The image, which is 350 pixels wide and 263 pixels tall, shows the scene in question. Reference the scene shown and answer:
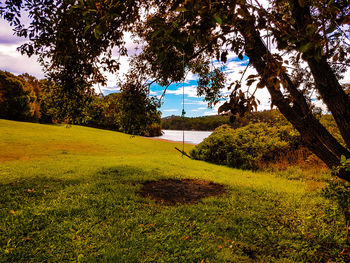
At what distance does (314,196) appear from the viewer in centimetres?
734

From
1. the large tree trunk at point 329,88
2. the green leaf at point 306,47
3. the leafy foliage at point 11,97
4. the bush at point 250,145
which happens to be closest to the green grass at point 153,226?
the large tree trunk at point 329,88

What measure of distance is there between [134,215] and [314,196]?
6.51 meters

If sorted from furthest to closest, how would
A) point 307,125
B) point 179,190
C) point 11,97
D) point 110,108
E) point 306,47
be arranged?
point 11,97, point 179,190, point 110,108, point 307,125, point 306,47

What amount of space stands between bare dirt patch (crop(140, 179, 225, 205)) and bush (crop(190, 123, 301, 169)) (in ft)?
17.9

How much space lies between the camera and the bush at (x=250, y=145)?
13.2m

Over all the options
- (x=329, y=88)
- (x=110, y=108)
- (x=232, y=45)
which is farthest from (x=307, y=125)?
(x=110, y=108)

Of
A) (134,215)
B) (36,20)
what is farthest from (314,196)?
(36,20)

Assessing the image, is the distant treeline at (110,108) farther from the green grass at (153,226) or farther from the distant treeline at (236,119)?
the green grass at (153,226)

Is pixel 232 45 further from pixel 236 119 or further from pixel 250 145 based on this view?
pixel 250 145

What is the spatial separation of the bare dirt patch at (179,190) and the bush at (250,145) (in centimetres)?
545

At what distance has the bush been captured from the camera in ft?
43.3

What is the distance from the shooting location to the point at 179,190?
24.8ft

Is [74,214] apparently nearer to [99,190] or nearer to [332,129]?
[99,190]

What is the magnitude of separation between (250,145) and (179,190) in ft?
26.0
